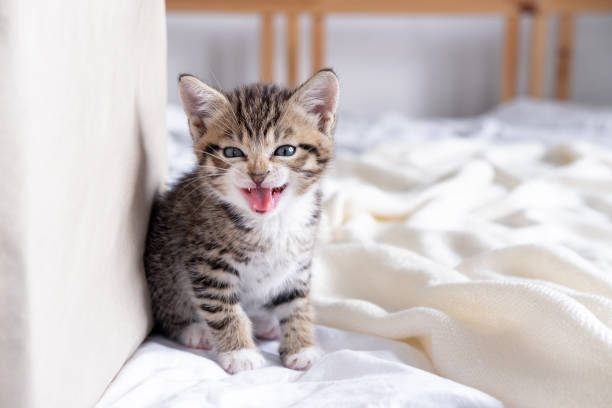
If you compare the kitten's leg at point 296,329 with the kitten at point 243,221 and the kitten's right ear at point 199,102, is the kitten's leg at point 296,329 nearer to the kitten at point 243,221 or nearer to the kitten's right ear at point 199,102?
the kitten at point 243,221

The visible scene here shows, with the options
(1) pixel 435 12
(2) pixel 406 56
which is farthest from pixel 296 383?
(2) pixel 406 56

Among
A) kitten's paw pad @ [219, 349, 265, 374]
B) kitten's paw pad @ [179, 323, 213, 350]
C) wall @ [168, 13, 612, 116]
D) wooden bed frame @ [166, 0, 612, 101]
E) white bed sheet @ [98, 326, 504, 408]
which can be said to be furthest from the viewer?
wall @ [168, 13, 612, 116]

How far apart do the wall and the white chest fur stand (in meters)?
3.38

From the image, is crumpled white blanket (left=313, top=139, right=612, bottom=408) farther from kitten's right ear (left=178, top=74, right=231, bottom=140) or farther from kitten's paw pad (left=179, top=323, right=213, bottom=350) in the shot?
kitten's right ear (left=178, top=74, right=231, bottom=140)

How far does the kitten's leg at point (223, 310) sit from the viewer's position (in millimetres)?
980

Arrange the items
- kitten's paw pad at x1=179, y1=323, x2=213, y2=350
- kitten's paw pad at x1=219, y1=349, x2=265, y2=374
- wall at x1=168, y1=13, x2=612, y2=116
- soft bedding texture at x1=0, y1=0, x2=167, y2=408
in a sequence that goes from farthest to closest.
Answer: wall at x1=168, y1=13, x2=612, y2=116
kitten's paw pad at x1=179, y1=323, x2=213, y2=350
kitten's paw pad at x1=219, y1=349, x2=265, y2=374
soft bedding texture at x1=0, y1=0, x2=167, y2=408

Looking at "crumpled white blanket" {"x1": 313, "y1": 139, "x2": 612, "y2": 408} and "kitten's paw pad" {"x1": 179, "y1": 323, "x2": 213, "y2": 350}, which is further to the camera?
"kitten's paw pad" {"x1": 179, "y1": 323, "x2": 213, "y2": 350}

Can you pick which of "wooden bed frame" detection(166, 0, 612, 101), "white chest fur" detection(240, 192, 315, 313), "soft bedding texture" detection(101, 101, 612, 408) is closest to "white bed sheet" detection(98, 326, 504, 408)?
"soft bedding texture" detection(101, 101, 612, 408)

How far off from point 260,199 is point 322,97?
8.7 inches

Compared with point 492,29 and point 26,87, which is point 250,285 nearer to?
point 26,87

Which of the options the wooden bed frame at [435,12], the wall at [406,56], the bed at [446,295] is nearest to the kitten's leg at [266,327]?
the bed at [446,295]

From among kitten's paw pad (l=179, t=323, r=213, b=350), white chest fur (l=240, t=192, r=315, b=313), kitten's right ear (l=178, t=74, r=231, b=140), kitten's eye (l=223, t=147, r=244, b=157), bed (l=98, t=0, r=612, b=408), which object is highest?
kitten's right ear (l=178, t=74, r=231, b=140)

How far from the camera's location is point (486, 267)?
3.92ft

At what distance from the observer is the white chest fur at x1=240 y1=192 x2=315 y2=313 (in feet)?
3.33
